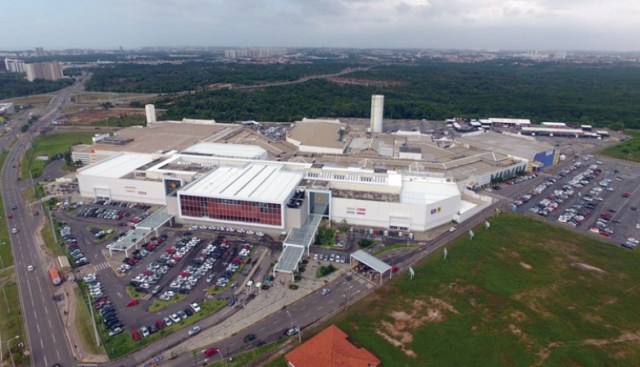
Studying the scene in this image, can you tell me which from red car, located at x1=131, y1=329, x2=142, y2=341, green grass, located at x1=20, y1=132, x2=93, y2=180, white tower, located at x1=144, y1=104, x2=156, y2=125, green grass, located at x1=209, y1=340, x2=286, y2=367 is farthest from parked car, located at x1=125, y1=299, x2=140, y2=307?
white tower, located at x1=144, y1=104, x2=156, y2=125

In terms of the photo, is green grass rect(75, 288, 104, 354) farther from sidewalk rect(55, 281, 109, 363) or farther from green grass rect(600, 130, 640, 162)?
green grass rect(600, 130, 640, 162)

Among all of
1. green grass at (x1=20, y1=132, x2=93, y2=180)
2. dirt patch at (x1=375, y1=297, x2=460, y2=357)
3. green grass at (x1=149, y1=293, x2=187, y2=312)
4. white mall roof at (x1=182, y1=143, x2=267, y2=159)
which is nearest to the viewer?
dirt patch at (x1=375, y1=297, x2=460, y2=357)

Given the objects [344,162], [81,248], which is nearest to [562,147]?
[344,162]

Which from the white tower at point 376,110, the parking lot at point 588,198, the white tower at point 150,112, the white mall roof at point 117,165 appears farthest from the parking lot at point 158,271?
the white tower at point 376,110

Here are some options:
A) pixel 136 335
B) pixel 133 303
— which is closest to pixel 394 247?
pixel 133 303

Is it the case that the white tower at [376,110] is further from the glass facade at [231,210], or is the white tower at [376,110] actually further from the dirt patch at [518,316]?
the dirt patch at [518,316]

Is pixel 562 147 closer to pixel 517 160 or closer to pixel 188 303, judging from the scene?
pixel 517 160
